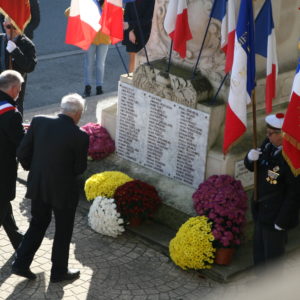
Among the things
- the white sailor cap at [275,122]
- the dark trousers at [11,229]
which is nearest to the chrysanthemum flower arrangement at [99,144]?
the dark trousers at [11,229]

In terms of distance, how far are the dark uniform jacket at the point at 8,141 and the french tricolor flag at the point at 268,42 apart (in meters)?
2.20

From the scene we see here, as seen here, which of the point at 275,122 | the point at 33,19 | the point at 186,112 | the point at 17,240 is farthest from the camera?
the point at 33,19

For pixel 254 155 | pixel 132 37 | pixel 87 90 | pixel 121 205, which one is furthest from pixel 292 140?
pixel 87 90

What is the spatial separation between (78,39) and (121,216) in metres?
2.06

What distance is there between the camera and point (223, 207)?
18.4ft

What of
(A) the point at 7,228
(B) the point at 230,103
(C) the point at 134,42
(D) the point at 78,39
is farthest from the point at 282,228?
(C) the point at 134,42

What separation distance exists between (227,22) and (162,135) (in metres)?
1.50

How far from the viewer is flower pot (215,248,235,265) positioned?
5469mm

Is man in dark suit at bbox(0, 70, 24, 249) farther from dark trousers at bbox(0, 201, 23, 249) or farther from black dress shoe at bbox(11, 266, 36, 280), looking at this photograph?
black dress shoe at bbox(11, 266, 36, 280)

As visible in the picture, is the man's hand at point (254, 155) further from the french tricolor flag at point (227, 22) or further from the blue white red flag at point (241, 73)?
the french tricolor flag at point (227, 22)

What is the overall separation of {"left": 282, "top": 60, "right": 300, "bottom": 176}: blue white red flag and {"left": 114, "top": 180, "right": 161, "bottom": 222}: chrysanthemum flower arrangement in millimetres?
1833

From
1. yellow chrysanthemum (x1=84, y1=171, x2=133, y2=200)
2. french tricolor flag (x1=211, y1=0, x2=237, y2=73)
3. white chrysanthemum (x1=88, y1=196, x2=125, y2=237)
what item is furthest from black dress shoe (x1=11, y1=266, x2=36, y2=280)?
french tricolor flag (x1=211, y1=0, x2=237, y2=73)

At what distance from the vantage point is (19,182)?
24.1ft

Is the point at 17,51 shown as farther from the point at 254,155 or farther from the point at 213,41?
the point at 254,155
